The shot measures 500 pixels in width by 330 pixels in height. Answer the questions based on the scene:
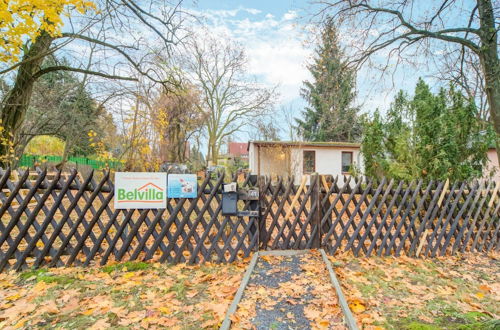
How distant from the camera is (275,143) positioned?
1531 centimetres

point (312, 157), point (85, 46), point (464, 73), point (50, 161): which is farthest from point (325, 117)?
point (50, 161)

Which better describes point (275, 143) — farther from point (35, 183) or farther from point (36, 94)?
point (35, 183)

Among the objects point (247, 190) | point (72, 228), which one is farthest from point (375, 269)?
point (72, 228)

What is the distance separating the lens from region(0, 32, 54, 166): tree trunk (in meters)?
7.01

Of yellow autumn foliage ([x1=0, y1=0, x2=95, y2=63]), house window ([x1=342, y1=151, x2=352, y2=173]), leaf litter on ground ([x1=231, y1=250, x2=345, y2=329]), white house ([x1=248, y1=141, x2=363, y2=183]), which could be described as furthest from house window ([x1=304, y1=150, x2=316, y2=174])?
yellow autumn foliage ([x1=0, y1=0, x2=95, y2=63])

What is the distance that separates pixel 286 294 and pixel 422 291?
1.75 metres

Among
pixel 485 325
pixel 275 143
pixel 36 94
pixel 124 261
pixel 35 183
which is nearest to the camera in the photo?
pixel 485 325

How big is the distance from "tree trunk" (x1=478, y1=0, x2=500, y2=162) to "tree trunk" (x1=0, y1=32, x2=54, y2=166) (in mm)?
10549

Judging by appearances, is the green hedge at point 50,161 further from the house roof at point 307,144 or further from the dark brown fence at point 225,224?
the house roof at point 307,144

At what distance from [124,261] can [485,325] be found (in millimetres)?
4283

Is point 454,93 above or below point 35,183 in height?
above

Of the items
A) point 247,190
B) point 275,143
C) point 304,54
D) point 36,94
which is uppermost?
point 304,54

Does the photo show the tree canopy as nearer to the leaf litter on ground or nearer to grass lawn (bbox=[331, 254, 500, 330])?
grass lawn (bbox=[331, 254, 500, 330])

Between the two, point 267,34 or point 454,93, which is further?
point 267,34
